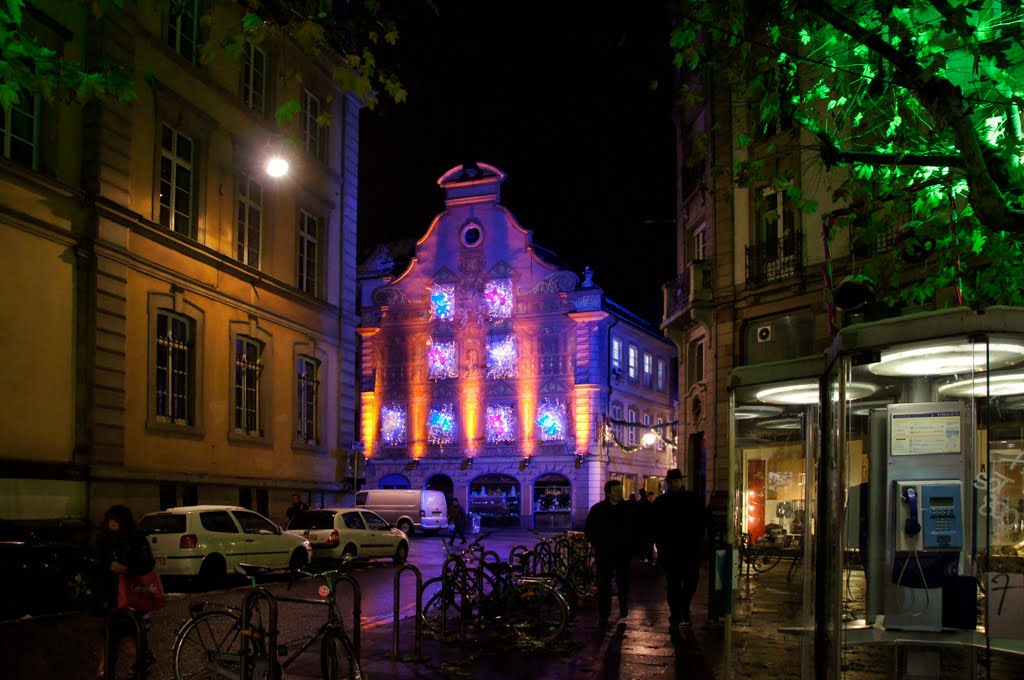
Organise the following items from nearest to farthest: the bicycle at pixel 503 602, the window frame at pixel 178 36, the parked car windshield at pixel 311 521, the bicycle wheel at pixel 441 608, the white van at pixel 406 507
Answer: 1. the bicycle at pixel 503 602
2. the bicycle wheel at pixel 441 608
3. the window frame at pixel 178 36
4. the parked car windshield at pixel 311 521
5. the white van at pixel 406 507

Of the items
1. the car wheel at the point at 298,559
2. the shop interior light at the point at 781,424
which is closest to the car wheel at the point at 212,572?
the car wheel at the point at 298,559

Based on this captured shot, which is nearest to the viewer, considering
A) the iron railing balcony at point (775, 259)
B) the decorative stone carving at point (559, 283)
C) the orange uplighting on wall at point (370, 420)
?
the iron railing balcony at point (775, 259)

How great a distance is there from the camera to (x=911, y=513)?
873 centimetres

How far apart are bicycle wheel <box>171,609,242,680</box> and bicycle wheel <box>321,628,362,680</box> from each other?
0.71 m

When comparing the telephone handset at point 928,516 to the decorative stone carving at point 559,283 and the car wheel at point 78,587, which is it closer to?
the car wheel at point 78,587

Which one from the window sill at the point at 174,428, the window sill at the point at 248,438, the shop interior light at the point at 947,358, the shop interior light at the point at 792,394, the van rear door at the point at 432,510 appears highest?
the shop interior light at the point at 947,358

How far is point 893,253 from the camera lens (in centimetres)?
1298

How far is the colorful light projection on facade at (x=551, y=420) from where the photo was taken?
5294 cm

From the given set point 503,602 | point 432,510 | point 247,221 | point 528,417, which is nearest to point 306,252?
point 247,221

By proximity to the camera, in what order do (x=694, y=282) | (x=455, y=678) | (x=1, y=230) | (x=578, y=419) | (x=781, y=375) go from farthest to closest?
(x=578, y=419) < (x=694, y=282) < (x=1, y=230) < (x=455, y=678) < (x=781, y=375)

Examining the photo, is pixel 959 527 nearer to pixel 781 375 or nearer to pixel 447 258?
pixel 781 375

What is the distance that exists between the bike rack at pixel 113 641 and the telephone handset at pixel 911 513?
6.44 metres

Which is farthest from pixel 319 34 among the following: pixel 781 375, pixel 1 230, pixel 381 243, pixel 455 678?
pixel 381 243

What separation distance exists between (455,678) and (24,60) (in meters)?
7.24
